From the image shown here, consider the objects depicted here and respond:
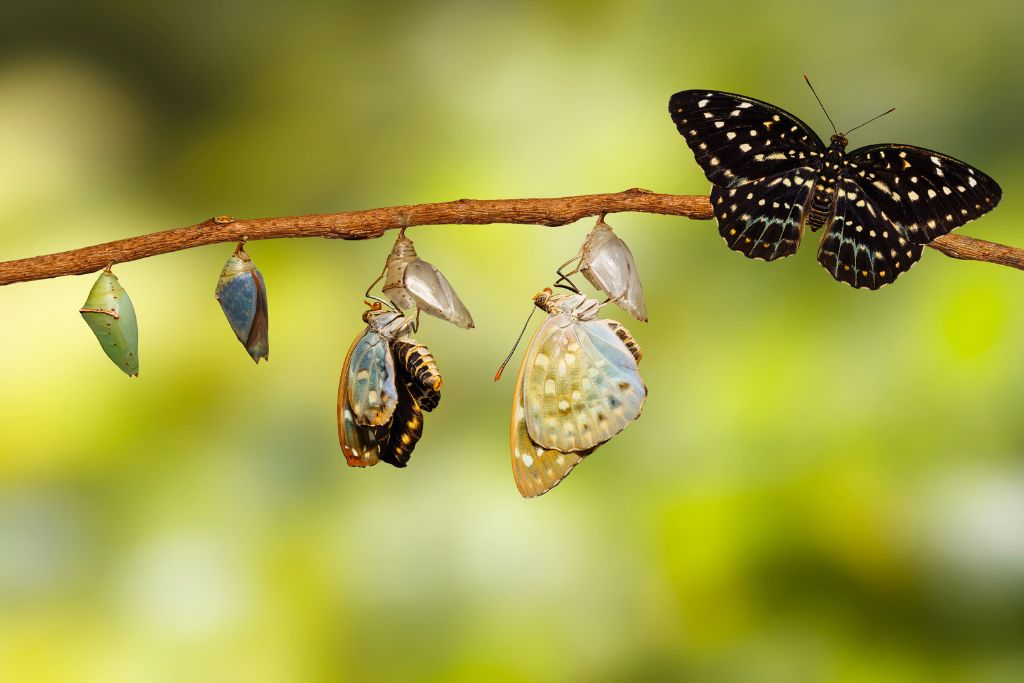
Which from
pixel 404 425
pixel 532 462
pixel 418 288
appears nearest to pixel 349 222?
pixel 418 288

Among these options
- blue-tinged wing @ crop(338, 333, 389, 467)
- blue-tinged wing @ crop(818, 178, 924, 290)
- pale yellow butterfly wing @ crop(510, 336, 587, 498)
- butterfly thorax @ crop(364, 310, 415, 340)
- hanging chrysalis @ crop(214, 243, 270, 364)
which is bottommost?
pale yellow butterfly wing @ crop(510, 336, 587, 498)

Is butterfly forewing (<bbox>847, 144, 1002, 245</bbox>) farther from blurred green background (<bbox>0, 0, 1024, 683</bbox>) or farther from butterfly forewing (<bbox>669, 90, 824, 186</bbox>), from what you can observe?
blurred green background (<bbox>0, 0, 1024, 683</bbox>)

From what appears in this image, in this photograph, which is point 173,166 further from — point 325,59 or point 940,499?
point 940,499

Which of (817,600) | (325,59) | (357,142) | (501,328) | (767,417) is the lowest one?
(817,600)

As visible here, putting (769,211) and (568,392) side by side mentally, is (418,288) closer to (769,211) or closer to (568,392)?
(568,392)

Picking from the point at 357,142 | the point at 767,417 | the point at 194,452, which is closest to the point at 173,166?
the point at 357,142

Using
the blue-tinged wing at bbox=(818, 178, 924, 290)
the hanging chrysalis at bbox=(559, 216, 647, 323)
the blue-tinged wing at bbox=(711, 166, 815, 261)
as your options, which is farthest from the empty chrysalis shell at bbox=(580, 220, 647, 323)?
the blue-tinged wing at bbox=(818, 178, 924, 290)
